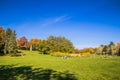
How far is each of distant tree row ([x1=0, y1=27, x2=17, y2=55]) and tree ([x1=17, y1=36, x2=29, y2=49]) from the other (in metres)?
47.6

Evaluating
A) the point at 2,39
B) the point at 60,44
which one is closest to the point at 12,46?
the point at 2,39

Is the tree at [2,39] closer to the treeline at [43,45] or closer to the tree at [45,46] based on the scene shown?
the treeline at [43,45]

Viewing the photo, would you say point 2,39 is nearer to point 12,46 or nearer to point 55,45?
point 12,46

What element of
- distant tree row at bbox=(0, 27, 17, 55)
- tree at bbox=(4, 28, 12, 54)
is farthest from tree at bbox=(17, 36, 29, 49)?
distant tree row at bbox=(0, 27, 17, 55)

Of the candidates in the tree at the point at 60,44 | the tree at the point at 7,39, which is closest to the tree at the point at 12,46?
the tree at the point at 7,39

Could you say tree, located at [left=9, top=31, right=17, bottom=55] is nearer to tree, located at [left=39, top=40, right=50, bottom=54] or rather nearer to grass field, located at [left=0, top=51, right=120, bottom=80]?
tree, located at [left=39, top=40, right=50, bottom=54]

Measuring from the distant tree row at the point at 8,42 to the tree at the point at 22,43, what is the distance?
47.6 metres

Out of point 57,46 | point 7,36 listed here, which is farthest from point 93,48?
point 7,36

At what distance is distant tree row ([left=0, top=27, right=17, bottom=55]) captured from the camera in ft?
253

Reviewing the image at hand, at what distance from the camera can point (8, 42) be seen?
257 ft

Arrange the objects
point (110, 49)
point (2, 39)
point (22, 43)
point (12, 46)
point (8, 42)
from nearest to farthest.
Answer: point (12, 46), point (8, 42), point (2, 39), point (110, 49), point (22, 43)

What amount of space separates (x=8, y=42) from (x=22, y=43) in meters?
57.1

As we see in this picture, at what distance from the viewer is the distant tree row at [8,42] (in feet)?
253

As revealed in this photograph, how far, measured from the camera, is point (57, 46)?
340 ft
